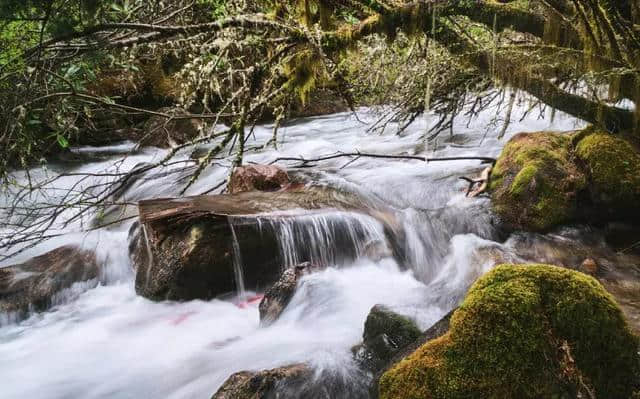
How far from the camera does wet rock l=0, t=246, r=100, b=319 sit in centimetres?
469

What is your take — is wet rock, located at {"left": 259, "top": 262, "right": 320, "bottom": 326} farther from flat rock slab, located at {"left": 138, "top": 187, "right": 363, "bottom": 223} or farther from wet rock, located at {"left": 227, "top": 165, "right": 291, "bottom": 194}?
wet rock, located at {"left": 227, "top": 165, "right": 291, "bottom": 194}

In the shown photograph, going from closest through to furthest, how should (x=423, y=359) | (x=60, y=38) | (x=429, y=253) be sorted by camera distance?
(x=60, y=38) < (x=423, y=359) < (x=429, y=253)

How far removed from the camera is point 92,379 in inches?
147

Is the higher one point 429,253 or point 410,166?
point 410,166

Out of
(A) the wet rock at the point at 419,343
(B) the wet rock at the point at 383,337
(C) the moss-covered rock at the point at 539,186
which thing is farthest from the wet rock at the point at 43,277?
(C) the moss-covered rock at the point at 539,186

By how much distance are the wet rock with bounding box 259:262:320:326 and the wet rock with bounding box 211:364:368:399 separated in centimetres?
112

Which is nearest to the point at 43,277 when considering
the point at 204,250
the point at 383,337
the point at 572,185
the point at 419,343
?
the point at 204,250

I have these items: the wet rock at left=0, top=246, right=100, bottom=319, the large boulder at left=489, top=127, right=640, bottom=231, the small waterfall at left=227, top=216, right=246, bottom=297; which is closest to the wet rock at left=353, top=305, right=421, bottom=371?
the small waterfall at left=227, top=216, right=246, bottom=297

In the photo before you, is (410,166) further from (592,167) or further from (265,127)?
(265,127)

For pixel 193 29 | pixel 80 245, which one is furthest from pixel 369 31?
pixel 80 245

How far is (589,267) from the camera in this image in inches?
170

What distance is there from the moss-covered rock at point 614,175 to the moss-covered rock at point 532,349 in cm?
340

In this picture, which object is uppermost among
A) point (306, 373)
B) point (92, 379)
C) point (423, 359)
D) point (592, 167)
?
point (592, 167)

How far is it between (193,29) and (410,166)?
207 inches
